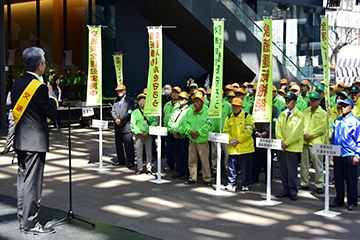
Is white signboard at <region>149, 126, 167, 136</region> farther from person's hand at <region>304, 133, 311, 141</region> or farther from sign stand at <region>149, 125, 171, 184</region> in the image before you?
person's hand at <region>304, 133, 311, 141</region>

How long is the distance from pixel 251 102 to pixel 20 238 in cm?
765

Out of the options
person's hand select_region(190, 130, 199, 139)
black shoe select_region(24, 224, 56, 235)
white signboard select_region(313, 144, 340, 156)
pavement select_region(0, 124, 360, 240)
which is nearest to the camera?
black shoe select_region(24, 224, 56, 235)

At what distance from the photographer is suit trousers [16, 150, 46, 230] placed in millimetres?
7605

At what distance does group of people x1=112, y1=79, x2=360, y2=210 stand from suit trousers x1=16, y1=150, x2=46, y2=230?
14.5ft

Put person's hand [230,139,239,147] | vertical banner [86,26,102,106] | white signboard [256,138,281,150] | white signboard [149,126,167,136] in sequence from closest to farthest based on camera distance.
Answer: white signboard [256,138,281,150] → person's hand [230,139,239,147] → white signboard [149,126,167,136] → vertical banner [86,26,102,106]

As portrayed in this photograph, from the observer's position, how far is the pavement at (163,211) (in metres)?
8.06

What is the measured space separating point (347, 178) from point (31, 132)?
5290mm

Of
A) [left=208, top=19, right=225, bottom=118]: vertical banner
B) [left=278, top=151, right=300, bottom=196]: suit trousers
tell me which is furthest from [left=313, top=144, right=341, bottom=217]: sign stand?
[left=208, top=19, right=225, bottom=118]: vertical banner

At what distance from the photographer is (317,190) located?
36.3 ft

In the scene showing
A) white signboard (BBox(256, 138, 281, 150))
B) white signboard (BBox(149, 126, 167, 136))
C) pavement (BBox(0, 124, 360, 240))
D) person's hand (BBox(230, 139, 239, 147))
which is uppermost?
white signboard (BBox(149, 126, 167, 136))

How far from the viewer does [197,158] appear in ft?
39.1

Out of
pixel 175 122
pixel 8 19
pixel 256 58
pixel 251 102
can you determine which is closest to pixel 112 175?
pixel 175 122

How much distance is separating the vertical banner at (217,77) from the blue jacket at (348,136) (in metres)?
2.45

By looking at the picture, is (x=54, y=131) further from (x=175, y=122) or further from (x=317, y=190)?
(x=317, y=190)
